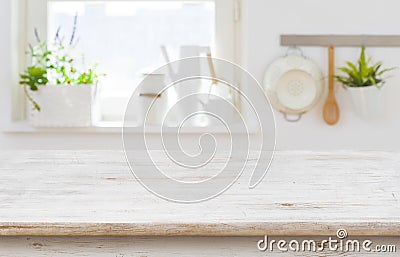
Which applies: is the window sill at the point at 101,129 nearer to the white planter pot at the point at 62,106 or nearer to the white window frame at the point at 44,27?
the white planter pot at the point at 62,106

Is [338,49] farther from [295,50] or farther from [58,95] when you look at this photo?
[58,95]

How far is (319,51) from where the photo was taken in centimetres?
260

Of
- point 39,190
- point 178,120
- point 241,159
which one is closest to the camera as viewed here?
point 39,190

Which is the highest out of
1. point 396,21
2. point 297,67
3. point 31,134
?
point 396,21

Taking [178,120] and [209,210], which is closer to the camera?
[209,210]

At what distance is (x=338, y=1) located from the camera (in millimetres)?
2598

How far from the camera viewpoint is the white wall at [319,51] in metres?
2.58

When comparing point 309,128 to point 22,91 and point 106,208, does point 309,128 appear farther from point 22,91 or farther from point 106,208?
point 106,208

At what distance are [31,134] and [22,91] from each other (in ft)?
0.76

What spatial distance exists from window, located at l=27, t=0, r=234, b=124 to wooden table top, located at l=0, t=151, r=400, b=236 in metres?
1.76

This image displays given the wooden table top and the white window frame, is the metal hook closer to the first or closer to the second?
the white window frame

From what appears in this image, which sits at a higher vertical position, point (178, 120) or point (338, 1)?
point (338, 1)

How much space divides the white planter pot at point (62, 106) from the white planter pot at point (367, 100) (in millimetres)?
977

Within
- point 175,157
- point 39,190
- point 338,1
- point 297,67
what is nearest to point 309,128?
point 297,67
